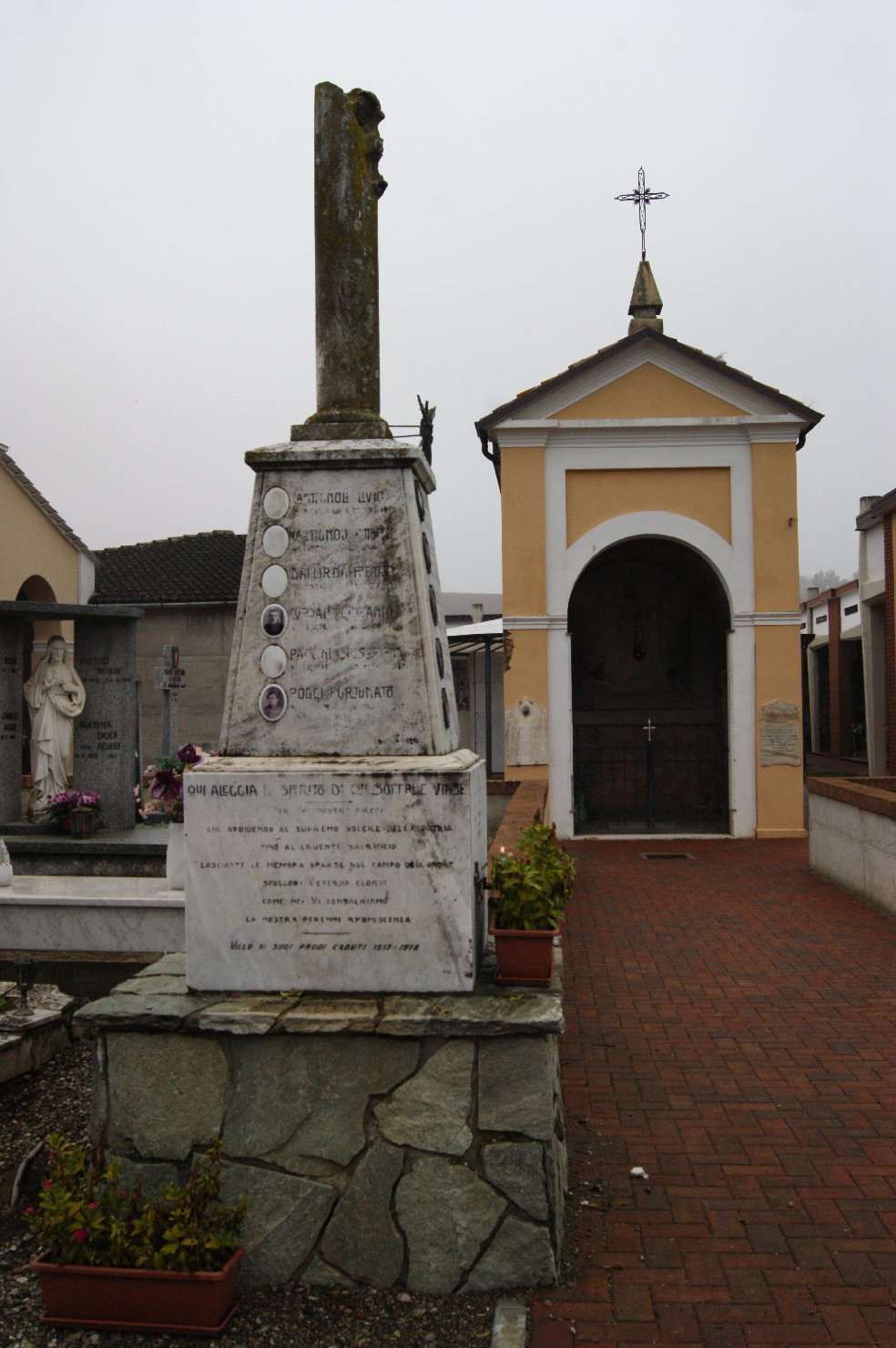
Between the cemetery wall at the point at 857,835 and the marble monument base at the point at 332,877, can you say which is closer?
the marble monument base at the point at 332,877

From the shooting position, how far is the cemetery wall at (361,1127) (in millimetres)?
3527

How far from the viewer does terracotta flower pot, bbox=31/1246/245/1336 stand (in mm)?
3279

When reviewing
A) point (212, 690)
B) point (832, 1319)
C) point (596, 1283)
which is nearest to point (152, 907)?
point (596, 1283)

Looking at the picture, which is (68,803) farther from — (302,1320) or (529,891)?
(302,1320)

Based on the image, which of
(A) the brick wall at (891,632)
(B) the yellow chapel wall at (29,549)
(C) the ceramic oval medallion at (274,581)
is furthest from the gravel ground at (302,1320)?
(A) the brick wall at (891,632)

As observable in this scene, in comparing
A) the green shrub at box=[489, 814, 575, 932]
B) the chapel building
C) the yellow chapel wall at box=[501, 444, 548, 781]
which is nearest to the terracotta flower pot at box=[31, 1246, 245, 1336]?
the green shrub at box=[489, 814, 575, 932]

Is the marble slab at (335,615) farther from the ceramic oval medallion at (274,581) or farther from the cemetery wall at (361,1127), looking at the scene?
the cemetery wall at (361,1127)

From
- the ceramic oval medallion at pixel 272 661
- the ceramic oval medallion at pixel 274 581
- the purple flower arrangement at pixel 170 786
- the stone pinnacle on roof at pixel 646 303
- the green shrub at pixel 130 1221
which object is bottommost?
the green shrub at pixel 130 1221

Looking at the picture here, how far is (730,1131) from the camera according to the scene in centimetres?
486

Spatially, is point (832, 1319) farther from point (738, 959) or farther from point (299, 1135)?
point (738, 959)

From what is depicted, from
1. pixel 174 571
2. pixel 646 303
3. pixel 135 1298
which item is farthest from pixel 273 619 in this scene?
pixel 174 571

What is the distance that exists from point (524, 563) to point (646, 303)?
224 inches

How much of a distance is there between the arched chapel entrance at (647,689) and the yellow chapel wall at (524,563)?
5.61 ft

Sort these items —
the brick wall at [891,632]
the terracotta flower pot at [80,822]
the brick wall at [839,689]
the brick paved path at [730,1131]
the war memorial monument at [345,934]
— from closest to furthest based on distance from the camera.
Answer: the brick paved path at [730,1131] → the war memorial monument at [345,934] → the terracotta flower pot at [80,822] → the brick wall at [891,632] → the brick wall at [839,689]
